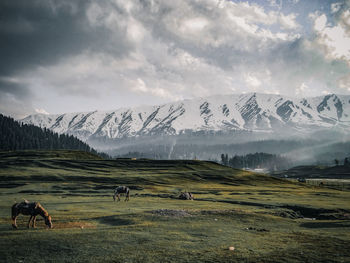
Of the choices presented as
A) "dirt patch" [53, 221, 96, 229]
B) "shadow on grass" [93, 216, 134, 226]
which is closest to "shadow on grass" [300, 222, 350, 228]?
"shadow on grass" [93, 216, 134, 226]

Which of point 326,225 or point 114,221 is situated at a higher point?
point 114,221

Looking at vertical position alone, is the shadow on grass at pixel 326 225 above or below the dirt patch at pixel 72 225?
below

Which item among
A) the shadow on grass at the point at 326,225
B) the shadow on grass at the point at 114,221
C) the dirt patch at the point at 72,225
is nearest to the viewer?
the dirt patch at the point at 72,225

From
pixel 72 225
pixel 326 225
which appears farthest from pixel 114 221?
pixel 326 225

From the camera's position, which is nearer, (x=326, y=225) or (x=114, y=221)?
Result: (x=114, y=221)

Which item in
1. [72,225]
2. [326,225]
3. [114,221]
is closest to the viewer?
[72,225]

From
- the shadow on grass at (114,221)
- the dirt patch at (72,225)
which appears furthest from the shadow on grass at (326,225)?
the dirt patch at (72,225)

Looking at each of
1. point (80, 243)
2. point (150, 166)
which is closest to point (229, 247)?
point (80, 243)

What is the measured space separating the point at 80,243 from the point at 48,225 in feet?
25.9

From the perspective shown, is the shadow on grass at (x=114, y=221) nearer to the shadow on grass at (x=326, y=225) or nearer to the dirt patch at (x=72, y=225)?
the dirt patch at (x=72, y=225)

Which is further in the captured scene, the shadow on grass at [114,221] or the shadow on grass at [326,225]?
the shadow on grass at [326,225]

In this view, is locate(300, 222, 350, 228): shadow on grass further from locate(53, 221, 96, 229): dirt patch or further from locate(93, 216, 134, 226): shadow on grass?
locate(53, 221, 96, 229): dirt patch

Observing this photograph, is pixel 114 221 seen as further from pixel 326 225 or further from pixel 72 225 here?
pixel 326 225

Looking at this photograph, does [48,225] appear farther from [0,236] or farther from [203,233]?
[203,233]
